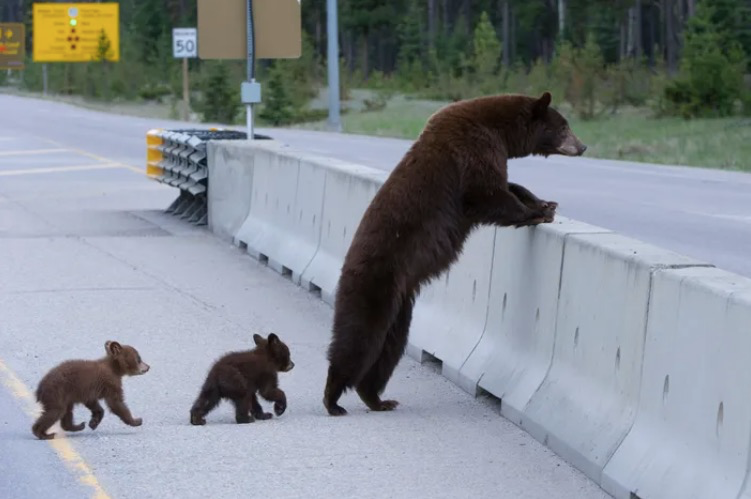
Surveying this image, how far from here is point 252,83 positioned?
17.0 metres

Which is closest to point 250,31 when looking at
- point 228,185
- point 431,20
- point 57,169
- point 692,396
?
point 228,185

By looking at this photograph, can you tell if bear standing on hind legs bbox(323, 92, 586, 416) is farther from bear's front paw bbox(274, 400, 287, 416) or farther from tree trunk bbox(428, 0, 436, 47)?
tree trunk bbox(428, 0, 436, 47)

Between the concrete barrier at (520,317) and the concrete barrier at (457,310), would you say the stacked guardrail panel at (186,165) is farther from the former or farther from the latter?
the concrete barrier at (520,317)

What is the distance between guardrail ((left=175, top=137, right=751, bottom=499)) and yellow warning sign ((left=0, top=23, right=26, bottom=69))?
10962 centimetres

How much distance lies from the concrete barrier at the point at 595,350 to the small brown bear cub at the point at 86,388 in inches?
79.8

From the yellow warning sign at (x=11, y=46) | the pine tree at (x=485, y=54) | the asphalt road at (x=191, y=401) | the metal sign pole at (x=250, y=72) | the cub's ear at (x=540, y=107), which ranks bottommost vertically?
the asphalt road at (x=191, y=401)

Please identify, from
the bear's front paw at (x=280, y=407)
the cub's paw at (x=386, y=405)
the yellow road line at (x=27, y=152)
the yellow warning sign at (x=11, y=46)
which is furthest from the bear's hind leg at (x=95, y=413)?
the yellow warning sign at (x=11, y=46)

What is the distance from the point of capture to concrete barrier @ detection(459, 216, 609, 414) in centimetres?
790

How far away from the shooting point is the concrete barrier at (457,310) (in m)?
8.99

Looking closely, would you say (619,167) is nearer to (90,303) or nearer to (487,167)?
(90,303)

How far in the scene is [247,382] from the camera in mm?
7938

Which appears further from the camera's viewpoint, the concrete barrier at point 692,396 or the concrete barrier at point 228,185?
the concrete barrier at point 228,185

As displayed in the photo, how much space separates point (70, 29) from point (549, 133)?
94.5 m

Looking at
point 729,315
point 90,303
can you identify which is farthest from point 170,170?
point 729,315
